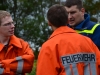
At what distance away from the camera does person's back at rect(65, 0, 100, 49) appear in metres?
5.70

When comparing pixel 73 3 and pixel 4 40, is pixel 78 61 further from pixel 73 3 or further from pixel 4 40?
pixel 73 3

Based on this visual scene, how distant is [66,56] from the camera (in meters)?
4.84

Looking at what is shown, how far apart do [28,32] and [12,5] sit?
319 centimetres

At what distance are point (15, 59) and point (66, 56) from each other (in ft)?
3.04

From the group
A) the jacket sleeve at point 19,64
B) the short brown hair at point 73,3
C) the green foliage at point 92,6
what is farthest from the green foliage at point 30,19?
the jacket sleeve at point 19,64

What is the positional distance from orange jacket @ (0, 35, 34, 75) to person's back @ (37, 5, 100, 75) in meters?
0.67

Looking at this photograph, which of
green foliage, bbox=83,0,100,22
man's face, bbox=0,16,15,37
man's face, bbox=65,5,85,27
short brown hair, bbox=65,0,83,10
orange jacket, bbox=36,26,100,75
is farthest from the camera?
green foliage, bbox=83,0,100,22

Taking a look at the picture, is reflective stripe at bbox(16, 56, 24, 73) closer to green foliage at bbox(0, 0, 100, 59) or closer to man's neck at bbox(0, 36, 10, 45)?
man's neck at bbox(0, 36, 10, 45)

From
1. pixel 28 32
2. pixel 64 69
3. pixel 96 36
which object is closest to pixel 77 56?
pixel 64 69

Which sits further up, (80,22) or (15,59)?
(80,22)

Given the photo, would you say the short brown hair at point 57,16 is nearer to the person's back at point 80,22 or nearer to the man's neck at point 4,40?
the person's back at point 80,22

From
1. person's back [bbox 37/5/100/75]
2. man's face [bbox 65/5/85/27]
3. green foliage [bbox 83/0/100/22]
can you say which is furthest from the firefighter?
green foliage [bbox 83/0/100/22]

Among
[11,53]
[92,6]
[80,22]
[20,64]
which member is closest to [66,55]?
[20,64]

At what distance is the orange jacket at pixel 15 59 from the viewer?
5.43m
